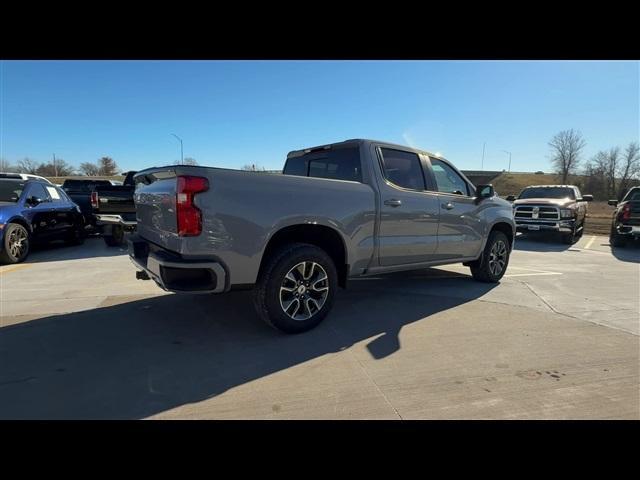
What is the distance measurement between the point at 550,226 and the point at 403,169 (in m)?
9.68

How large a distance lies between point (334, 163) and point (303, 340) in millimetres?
2253

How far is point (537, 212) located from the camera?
479 inches

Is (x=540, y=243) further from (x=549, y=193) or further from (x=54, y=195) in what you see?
(x=54, y=195)

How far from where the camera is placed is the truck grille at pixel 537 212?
1178 cm

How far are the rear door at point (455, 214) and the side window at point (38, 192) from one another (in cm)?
856

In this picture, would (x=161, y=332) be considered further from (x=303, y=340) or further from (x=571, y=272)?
(x=571, y=272)

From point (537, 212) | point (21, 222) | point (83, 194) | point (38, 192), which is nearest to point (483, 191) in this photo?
point (537, 212)

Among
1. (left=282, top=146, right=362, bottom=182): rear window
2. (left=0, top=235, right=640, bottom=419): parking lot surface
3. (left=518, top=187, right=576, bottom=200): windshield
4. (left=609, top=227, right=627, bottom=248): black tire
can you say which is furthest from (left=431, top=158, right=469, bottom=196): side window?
(left=518, top=187, right=576, bottom=200): windshield

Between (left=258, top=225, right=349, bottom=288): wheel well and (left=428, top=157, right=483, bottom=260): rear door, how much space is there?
5.51 ft

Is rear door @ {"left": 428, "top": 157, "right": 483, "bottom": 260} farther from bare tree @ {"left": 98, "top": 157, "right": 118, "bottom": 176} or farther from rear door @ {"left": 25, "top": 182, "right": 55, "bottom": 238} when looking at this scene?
bare tree @ {"left": 98, "top": 157, "right": 118, "bottom": 176}

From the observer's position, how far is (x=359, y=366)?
3107mm
